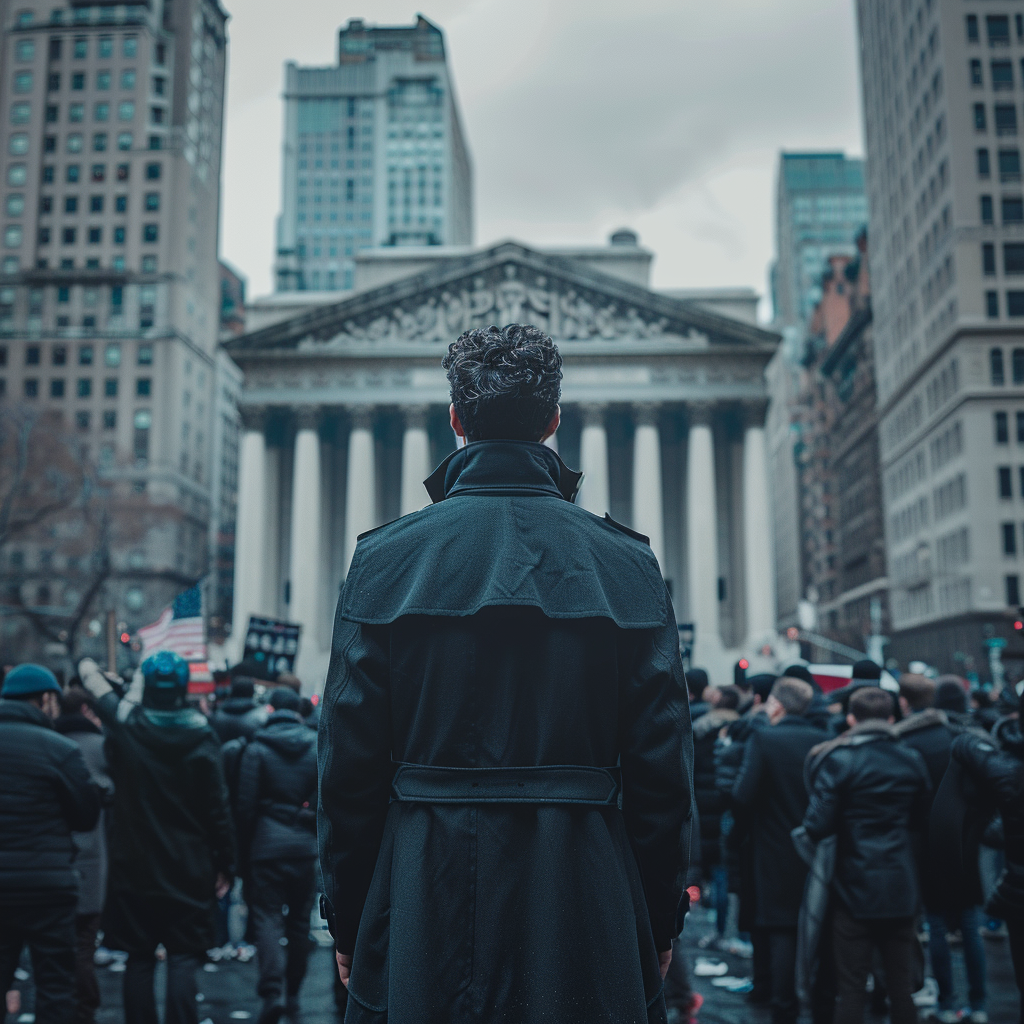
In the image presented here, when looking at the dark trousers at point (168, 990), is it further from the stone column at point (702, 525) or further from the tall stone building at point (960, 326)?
the tall stone building at point (960, 326)

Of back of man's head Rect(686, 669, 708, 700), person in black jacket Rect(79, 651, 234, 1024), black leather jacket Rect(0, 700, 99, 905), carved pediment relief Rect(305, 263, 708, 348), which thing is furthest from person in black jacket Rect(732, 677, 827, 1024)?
carved pediment relief Rect(305, 263, 708, 348)

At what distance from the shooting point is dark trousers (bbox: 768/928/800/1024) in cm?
821

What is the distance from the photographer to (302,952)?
9.66 meters

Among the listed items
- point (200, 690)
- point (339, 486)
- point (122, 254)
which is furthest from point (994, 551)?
point (122, 254)

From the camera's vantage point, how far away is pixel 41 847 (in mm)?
6738

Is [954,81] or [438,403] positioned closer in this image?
[438,403]

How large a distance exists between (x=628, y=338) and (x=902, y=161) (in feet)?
106

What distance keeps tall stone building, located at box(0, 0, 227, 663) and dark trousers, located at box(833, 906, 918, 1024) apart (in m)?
83.8

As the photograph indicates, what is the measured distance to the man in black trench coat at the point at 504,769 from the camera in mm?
3010

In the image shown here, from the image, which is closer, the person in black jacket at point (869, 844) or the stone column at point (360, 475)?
the person in black jacket at point (869, 844)

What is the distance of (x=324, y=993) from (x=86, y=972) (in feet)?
9.21

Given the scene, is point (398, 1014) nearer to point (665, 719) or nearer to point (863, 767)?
point (665, 719)

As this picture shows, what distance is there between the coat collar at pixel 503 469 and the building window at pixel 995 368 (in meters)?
61.3

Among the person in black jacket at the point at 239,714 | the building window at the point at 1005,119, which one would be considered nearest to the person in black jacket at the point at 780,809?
the person in black jacket at the point at 239,714
